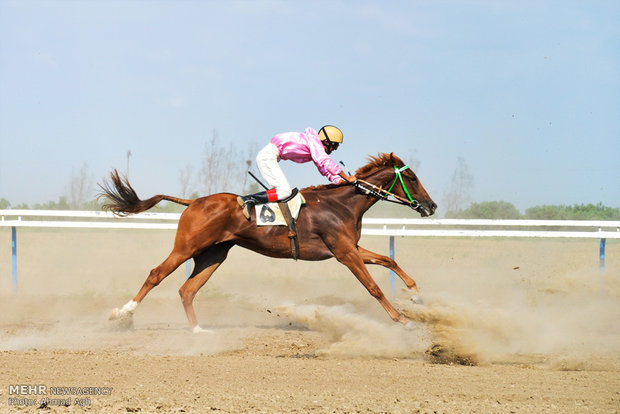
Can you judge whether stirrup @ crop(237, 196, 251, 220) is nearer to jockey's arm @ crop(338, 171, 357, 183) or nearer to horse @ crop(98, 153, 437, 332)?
horse @ crop(98, 153, 437, 332)

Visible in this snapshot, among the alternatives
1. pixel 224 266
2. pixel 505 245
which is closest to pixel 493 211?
pixel 505 245

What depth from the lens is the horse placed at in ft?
25.5

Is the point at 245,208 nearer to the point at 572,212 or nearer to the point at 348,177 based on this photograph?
the point at 348,177

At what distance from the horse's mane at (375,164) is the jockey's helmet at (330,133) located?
58 cm

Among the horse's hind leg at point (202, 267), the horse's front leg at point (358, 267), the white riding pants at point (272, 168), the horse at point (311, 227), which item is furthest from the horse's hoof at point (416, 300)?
the horse's hind leg at point (202, 267)

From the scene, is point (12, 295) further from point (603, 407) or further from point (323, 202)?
point (603, 407)

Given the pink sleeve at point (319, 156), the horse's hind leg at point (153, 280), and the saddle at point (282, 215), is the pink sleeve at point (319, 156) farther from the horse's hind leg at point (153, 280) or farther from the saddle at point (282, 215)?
the horse's hind leg at point (153, 280)

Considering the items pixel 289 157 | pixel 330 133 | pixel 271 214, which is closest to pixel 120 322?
pixel 271 214

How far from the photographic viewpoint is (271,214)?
7797 millimetres

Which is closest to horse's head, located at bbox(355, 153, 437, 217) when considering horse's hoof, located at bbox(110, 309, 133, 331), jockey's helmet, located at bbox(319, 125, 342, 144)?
jockey's helmet, located at bbox(319, 125, 342, 144)

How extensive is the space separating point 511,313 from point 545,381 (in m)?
2.35

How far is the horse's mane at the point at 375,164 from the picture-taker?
820cm

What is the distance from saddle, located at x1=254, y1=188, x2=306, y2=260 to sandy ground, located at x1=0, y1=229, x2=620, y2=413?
1.16 m

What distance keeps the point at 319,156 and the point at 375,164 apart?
0.92 meters
